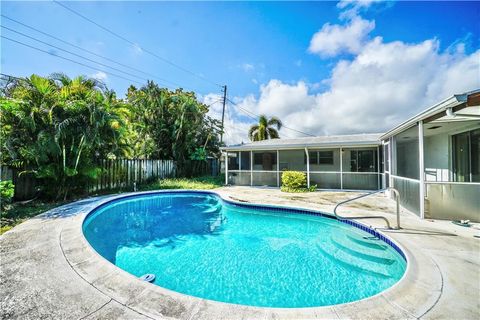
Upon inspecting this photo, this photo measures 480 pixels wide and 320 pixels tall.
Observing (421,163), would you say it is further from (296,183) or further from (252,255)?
Answer: (296,183)

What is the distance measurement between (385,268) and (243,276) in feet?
9.28

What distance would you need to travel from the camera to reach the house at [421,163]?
18.1 feet

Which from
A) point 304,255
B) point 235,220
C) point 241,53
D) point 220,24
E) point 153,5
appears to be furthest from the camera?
point 241,53

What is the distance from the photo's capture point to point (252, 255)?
495cm

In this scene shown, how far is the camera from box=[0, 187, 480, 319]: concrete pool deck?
234cm

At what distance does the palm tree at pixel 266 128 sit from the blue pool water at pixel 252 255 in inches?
713

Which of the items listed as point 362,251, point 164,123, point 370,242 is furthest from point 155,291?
point 164,123

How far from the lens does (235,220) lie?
7793 mm

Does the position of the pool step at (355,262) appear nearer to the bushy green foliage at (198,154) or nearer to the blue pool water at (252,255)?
the blue pool water at (252,255)

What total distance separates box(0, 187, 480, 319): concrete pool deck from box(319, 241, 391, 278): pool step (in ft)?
2.02

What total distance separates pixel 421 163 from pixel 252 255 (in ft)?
17.7

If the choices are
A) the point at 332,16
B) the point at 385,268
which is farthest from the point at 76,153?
the point at 332,16

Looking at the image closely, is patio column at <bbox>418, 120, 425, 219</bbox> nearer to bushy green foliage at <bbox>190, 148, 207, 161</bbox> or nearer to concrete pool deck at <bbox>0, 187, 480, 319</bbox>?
concrete pool deck at <bbox>0, 187, 480, 319</bbox>

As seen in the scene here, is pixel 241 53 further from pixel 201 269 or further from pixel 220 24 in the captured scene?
pixel 201 269
